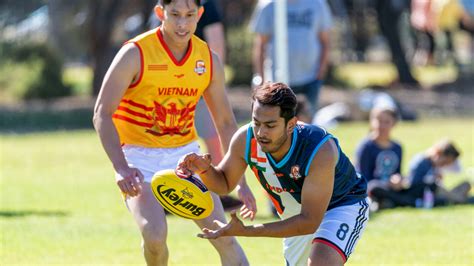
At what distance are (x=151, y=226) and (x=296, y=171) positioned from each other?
1.01 m

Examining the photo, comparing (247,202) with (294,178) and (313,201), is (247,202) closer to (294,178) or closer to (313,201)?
(294,178)

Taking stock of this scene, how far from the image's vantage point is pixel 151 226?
20.7ft

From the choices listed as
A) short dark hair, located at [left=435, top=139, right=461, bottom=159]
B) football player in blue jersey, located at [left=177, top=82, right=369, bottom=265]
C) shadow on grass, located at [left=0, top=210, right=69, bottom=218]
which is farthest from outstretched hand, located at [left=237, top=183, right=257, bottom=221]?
short dark hair, located at [left=435, top=139, right=461, bottom=159]

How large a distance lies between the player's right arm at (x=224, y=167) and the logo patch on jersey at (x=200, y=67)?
2.38 ft

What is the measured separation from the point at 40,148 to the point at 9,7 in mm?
12503

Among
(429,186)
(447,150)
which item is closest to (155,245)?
(429,186)

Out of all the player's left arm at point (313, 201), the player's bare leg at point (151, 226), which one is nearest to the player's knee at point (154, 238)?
the player's bare leg at point (151, 226)

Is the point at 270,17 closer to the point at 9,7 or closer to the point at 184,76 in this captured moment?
the point at 184,76

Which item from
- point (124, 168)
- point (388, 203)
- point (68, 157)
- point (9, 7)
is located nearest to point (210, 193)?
point (124, 168)

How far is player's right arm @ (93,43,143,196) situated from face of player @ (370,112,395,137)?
508 centimetres

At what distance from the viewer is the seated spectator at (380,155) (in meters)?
11.2

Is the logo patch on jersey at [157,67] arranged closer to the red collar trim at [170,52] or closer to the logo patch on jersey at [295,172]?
the red collar trim at [170,52]

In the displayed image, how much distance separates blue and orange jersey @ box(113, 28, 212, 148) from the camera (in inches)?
260

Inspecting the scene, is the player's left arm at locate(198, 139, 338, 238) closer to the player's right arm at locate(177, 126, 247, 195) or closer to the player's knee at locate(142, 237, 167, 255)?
the player's right arm at locate(177, 126, 247, 195)
